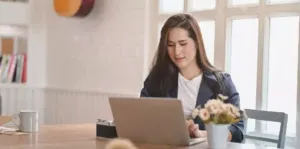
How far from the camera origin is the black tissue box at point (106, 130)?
2166 mm

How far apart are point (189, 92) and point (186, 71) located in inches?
4.2

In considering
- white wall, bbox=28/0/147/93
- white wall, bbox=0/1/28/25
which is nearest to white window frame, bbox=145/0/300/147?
white wall, bbox=28/0/147/93

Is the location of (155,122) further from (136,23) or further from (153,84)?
(136,23)

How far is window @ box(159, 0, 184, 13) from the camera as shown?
377 centimetres

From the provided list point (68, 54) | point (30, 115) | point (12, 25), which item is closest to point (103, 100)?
point (68, 54)

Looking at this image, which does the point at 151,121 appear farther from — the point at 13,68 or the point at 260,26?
the point at 13,68

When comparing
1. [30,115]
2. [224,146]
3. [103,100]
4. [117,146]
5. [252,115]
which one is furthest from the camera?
[103,100]

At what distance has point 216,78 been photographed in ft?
8.24

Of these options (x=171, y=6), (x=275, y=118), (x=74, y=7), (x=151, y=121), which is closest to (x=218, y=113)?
(x=151, y=121)

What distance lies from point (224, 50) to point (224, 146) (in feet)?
5.14

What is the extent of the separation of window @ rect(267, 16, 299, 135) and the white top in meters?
0.74

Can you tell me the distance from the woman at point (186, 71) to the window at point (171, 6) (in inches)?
49.9

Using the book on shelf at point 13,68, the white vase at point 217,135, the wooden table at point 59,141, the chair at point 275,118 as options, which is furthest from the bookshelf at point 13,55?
the white vase at point 217,135

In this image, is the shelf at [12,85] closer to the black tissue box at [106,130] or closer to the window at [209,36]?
→ the window at [209,36]
